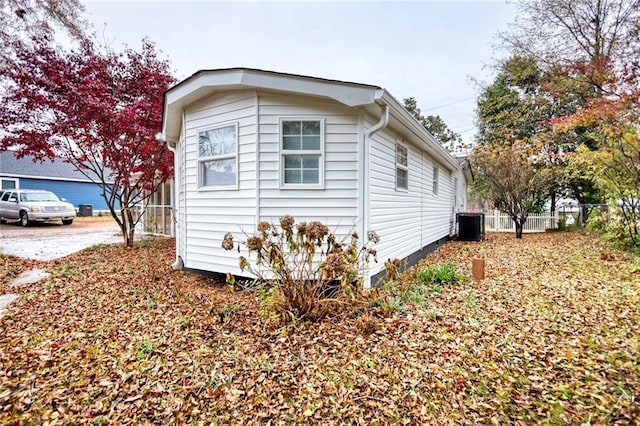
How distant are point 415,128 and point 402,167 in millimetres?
Answer: 797

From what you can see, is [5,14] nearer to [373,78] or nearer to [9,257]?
[9,257]

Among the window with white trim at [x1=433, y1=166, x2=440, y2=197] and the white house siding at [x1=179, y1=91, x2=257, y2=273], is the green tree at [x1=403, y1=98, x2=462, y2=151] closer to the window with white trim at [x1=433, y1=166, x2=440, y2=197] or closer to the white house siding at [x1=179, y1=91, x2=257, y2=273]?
the window with white trim at [x1=433, y1=166, x2=440, y2=197]

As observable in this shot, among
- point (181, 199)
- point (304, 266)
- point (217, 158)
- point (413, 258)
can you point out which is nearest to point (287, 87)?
point (217, 158)

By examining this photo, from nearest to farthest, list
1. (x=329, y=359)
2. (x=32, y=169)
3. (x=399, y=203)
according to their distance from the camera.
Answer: (x=329, y=359) → (x=399, y=203) → (x=32, y=169)

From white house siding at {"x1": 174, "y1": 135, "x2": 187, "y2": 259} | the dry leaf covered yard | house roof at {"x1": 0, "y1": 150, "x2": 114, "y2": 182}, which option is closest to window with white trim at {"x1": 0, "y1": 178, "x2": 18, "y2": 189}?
house roof at {"x1": 0, "y1": 150, "x2": 114, "y2": 182}

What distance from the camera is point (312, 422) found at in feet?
6.94

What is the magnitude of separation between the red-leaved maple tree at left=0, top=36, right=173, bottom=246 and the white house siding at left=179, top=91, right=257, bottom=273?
10.2 feet

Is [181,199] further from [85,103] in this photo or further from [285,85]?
[85,103]

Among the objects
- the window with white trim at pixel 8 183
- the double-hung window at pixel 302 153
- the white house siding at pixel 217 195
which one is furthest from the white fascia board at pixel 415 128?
the window with white trim at pixel 8 183

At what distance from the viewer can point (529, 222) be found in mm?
14773

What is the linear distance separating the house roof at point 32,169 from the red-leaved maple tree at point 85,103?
13835mm

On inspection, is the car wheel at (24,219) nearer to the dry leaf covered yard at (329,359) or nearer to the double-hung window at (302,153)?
the dry leaf covered yard at (329,359)

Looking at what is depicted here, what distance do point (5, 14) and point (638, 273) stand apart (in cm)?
1389

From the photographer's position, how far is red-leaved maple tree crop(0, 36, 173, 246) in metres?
7.20
